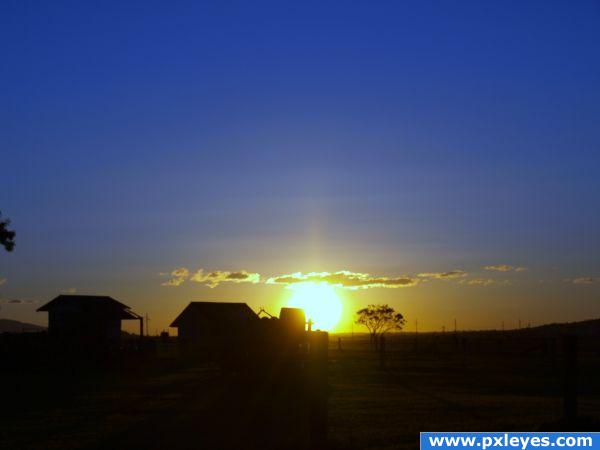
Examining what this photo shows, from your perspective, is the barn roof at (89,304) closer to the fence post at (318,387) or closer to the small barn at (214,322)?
the small barn at (214,322)

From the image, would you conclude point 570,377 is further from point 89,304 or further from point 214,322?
point 89,304

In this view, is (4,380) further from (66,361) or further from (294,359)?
(294,359)

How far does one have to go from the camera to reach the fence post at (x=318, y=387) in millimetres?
10344

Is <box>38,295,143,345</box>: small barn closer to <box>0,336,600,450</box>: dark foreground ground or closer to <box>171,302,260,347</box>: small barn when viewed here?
<box>171,302,260,347</box>: small barn

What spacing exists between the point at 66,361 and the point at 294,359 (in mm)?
17023

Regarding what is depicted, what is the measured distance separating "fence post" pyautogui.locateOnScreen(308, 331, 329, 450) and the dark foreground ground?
140cm

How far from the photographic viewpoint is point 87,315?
56344 millimetres

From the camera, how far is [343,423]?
53.0 feet

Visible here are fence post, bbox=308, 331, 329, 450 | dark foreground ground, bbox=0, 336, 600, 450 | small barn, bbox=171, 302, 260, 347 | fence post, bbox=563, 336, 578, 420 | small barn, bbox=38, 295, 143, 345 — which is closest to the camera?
fence post, bbox=308, 331, 329, 450

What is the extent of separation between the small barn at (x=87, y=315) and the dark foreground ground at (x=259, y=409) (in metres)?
20.7

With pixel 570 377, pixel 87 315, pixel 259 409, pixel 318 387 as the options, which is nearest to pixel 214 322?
pixel 259 409

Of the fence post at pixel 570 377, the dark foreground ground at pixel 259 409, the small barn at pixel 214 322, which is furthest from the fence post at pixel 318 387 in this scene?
the small barn at pixel 214 322

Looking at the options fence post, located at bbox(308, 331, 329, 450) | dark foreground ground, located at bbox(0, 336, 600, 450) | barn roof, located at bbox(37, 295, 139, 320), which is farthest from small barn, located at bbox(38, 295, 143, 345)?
fence post, located at bbox(308, 331, 329, 450)

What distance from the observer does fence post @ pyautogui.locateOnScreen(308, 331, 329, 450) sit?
10344mm
